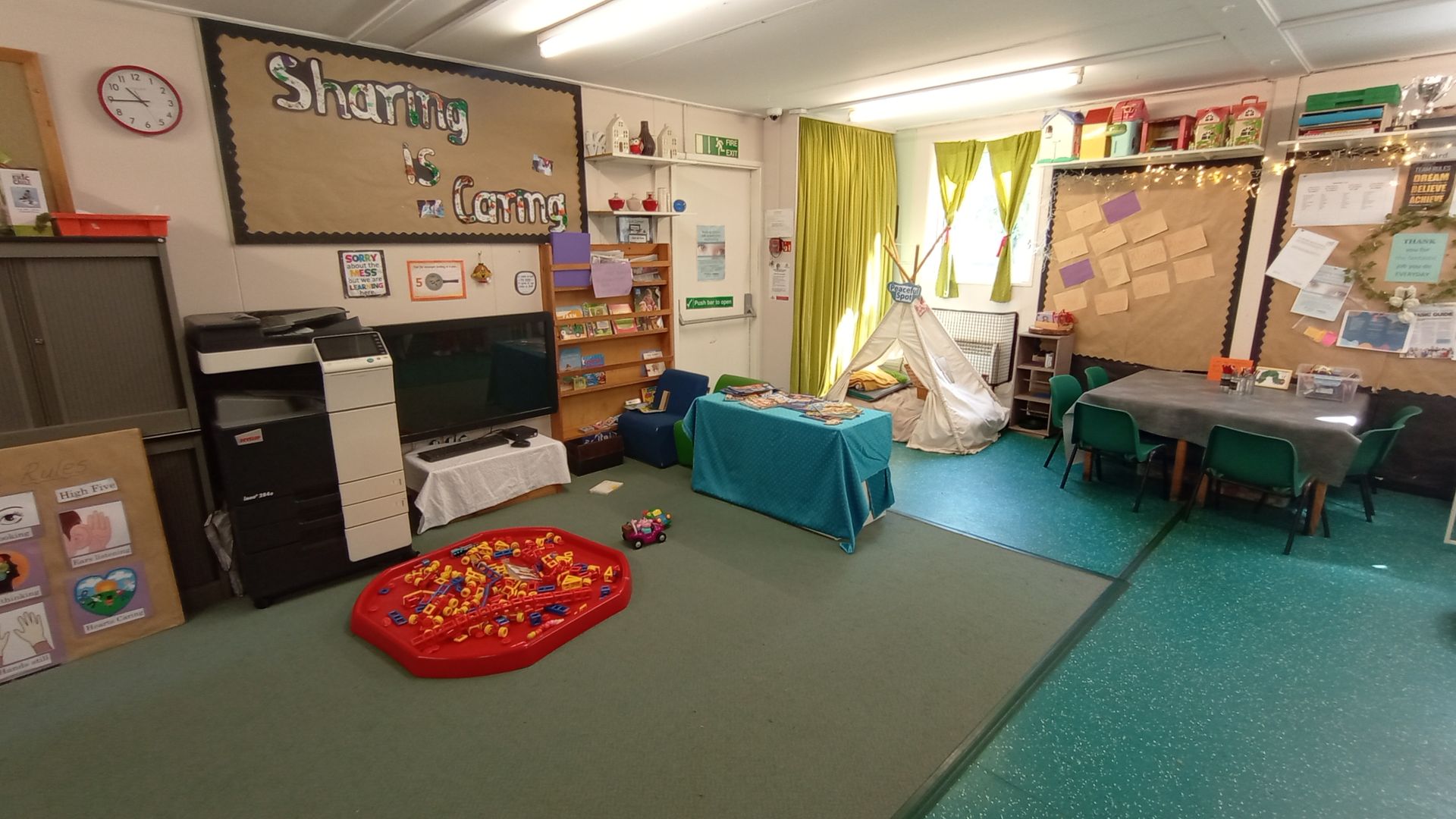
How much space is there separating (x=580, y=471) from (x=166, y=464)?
2364 mm

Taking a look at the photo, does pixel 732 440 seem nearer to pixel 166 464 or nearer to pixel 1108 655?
pixel 1108 655

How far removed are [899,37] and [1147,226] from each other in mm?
2984

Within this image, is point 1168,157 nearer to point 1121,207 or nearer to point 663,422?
point 1121,207

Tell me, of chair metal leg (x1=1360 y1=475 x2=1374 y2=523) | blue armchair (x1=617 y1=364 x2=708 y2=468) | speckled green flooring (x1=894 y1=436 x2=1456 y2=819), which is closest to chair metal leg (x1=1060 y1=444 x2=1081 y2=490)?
speckled green flooring (x1=894 y1=436 x2=1456 y2=819)

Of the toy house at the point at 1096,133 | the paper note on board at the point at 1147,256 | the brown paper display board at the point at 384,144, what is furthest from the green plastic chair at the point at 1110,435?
the brown paper display board at the point at 384,144

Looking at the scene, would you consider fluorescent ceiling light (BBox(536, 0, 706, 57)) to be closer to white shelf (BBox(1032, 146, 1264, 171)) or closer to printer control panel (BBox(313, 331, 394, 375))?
printer control panel (BBox(313, 331, 394, 375))

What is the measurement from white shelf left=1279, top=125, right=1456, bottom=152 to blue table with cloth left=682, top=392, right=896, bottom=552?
11.0ft

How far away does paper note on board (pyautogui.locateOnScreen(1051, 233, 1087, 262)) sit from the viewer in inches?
217

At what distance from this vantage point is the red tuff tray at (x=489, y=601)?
268 cm

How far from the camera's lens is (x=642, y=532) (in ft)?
12.1

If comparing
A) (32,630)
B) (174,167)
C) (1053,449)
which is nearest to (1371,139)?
(1053,449)

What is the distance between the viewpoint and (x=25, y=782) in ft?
6.93

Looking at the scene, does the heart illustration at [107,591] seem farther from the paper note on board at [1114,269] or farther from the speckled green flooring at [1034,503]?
the paper note on board at [1114,269]

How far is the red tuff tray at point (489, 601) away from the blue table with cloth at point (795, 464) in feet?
3.71
